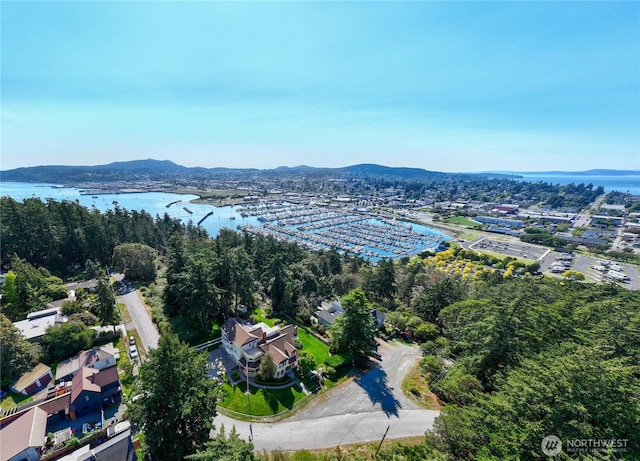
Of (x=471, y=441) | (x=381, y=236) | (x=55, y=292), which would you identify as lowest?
(x=381, y=236)

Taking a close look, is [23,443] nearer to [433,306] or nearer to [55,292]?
[55,292]

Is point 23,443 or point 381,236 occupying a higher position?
point 23,443

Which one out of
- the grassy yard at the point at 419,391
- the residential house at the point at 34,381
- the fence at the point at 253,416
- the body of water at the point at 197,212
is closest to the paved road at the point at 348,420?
the fence at the point at 253,416

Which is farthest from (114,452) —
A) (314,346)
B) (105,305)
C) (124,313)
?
(124,313)

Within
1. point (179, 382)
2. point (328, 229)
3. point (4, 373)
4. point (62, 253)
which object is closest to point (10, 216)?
point (62, 253)

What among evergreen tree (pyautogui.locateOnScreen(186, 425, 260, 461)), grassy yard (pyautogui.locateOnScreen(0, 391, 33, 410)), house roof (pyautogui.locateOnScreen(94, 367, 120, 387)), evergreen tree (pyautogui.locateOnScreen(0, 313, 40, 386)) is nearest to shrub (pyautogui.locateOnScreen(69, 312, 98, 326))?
evergreen tree (pyautogui.locateOnScreen(0, 313, 40, 386))

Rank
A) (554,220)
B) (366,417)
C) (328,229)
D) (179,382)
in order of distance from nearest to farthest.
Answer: (179,382) → (366,417) → (328,229) → (554,220)
